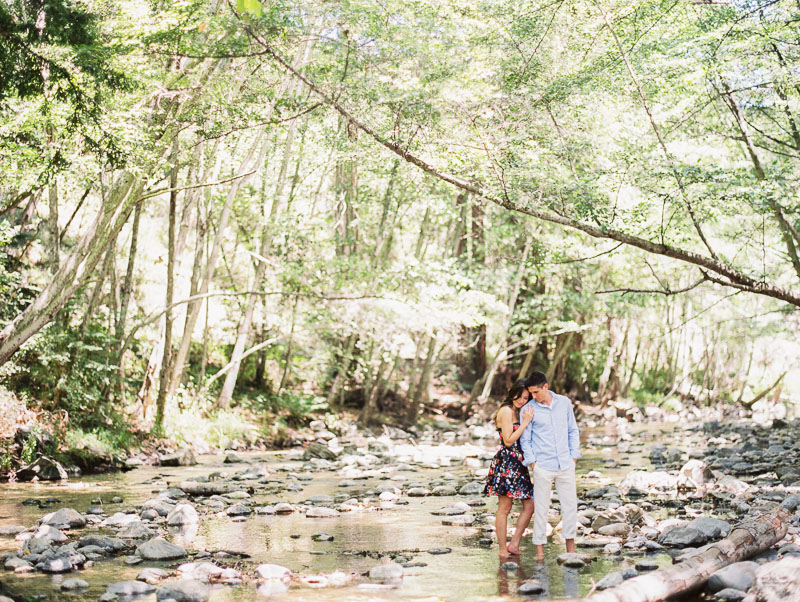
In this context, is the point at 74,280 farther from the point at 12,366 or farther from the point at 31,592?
the point at 31,592

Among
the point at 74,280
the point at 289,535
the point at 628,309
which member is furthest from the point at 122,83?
the point at 628,309

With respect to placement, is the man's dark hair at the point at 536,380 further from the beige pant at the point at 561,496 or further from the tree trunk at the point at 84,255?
the tree trunk at the point at 84,255

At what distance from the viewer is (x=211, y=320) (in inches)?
808

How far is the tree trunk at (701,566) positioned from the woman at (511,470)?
1586mm

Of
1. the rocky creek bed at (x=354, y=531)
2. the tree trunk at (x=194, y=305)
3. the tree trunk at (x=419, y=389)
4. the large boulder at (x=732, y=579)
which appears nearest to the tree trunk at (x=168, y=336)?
the tree trunk at (x=194, y=305)

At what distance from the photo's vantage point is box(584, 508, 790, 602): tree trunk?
4.30m

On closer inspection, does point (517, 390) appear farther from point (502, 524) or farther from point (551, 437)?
point (502, 524)

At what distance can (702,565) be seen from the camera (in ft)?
16.4

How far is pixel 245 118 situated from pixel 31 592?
6.84 meters

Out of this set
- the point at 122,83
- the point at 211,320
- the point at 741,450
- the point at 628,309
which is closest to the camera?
the point at 122,83

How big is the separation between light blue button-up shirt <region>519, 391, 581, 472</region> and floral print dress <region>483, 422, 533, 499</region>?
70mm

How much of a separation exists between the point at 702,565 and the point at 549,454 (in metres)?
1.58

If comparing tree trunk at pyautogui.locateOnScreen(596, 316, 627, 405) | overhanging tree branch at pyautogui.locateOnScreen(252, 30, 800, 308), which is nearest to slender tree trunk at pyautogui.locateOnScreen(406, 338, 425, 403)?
tree trunk at pyautogui.locateOnScreen(596, 316, 627, 405)

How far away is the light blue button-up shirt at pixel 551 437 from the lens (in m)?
6.30
